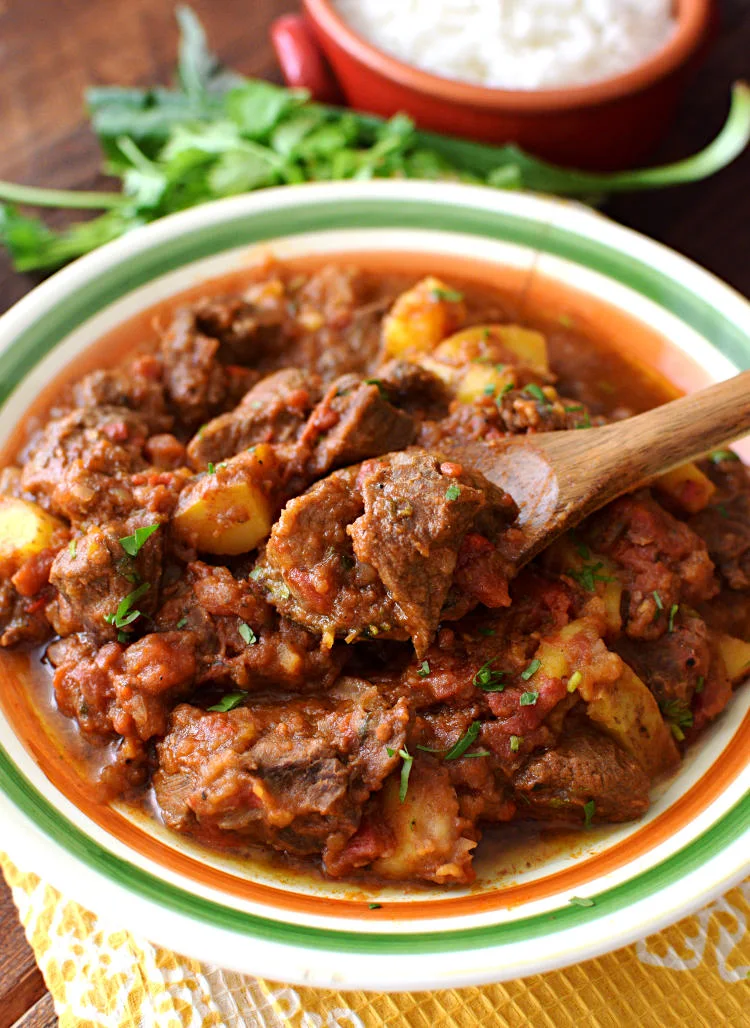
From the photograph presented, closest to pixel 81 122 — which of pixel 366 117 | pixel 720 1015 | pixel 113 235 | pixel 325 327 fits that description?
pixel 113 235

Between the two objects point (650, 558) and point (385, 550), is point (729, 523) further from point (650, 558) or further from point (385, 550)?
point (385, 550)

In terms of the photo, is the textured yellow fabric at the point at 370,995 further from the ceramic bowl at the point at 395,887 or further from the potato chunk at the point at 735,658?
the potato chunk at the point at 735,658

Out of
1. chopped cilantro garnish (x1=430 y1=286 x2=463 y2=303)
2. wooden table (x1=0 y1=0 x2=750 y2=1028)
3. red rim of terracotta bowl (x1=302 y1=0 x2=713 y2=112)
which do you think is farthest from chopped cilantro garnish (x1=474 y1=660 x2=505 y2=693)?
red rim of terracotta bowl (x1=302 y1=0 x2=713 y2=112)

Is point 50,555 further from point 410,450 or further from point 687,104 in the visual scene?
point 687,104

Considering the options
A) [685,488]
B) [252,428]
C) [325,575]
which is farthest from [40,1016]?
[685,488]

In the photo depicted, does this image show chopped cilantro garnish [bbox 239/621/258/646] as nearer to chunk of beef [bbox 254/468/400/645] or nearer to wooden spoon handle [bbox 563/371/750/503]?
chunk of beef [bbox 254/468/400/645]
